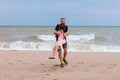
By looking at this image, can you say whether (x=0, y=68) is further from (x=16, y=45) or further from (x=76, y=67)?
(x=16, y=45)

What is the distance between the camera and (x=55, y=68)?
11.0 meters

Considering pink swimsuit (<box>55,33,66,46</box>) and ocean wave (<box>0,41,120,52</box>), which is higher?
pink swimsuit (<box>55,33,66,46</box>)

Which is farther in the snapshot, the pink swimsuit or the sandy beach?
the pink swimsuit

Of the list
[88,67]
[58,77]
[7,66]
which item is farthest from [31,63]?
[58,77]

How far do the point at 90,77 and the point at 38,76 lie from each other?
1442 millimetres
